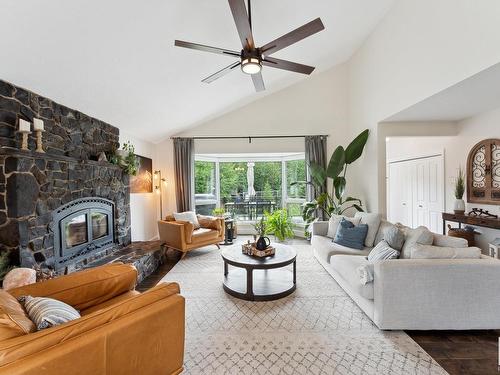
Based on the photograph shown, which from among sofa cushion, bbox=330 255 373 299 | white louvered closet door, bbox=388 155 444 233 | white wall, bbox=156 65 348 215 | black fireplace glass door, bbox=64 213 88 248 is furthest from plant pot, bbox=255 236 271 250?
white louvered closet door, bbox=388 155 444 233

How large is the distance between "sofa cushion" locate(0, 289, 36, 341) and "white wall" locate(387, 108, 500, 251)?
5.33 meters

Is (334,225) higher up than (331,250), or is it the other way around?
(334,225)

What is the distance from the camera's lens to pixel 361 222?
12.1 feet

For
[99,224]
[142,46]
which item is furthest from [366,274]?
[99,224]

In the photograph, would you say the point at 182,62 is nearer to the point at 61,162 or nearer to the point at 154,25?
the point at 154,25

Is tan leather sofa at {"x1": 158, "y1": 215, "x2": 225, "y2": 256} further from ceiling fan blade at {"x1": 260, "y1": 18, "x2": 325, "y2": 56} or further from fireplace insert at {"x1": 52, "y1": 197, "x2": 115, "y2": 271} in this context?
ceiling fan blade at {"x1": 260, "y1": 18, "x2": 325, "y2": 56}

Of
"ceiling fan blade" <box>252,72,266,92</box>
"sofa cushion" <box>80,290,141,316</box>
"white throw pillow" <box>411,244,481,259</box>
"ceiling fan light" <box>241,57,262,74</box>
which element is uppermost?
"ceiling fan blade" <box>252,72,266,92</box>

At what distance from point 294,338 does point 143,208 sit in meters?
3.95

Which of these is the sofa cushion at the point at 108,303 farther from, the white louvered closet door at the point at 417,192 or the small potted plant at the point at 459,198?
the white louvered closet door at the point at 417,192

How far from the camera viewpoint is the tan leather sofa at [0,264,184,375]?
96cm

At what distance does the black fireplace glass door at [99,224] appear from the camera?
3488 millimetres

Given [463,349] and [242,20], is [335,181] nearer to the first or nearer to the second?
[463,349]

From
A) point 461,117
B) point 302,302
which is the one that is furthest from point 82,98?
point 461,117

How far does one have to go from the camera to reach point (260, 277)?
3.34 metres
